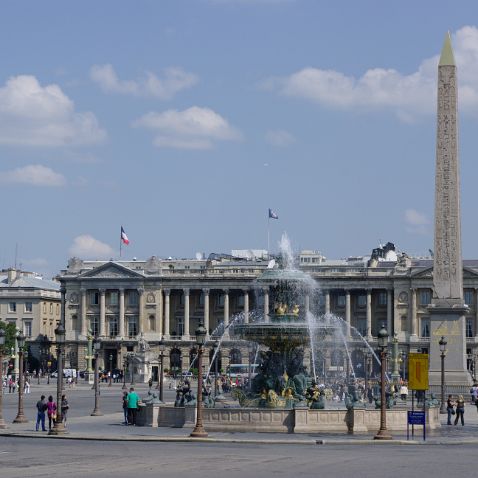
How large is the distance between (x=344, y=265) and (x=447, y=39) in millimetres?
103896

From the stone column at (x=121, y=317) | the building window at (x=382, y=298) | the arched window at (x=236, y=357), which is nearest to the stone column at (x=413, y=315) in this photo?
the building window at (x=382, y=298)

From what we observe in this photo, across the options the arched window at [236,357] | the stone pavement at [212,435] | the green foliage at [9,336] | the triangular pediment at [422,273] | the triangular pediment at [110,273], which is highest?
the triangular pediment at [110,273]

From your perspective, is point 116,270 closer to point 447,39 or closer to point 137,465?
point 447,39

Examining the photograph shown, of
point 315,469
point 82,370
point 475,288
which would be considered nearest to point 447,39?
point 315,469

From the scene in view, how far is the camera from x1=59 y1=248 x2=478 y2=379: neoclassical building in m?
168

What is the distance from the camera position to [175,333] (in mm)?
176375

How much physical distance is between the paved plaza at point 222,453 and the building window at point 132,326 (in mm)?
123710

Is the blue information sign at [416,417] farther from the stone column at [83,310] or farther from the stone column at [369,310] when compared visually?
the stone column at [83,310]

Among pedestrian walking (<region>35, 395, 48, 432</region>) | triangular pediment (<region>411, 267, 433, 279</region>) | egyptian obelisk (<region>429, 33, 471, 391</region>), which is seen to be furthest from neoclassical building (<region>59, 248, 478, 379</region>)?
pedestrian walking (<region>35, 395, 48, 432</region>)

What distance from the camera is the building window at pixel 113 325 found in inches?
6905

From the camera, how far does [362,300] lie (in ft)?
565

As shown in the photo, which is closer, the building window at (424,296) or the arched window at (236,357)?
the arched window at (236,357)

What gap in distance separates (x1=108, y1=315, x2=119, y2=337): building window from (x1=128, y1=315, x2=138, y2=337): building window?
153cm

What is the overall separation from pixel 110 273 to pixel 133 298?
13.1ft
